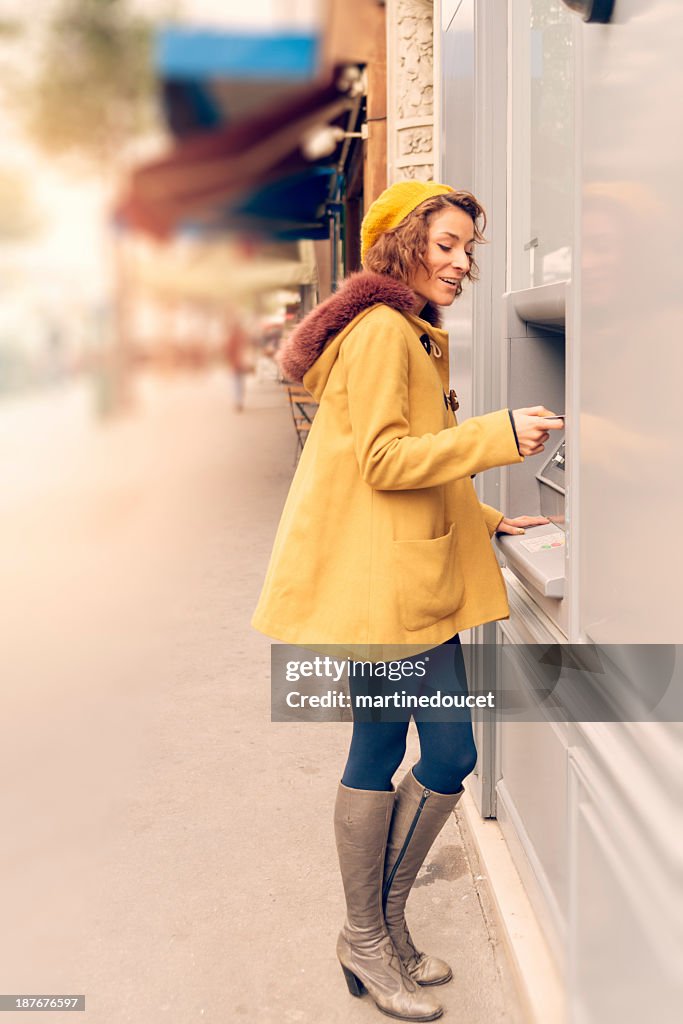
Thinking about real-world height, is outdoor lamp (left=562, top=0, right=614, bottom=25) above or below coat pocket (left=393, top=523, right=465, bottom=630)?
above

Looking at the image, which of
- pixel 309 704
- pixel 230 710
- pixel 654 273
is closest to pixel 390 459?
pixel 654 273

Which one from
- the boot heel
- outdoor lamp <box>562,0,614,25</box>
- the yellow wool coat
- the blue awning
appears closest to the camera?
the blue awning

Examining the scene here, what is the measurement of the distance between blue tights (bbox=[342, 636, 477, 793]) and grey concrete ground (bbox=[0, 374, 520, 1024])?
451 millimetres

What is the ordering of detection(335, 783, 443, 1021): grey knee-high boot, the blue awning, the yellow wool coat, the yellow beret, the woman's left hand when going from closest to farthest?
the blue awning
the yellow wool coat
the yellow beret
detection(335, 783, 443, 1021): grey knee-high boot
the woman's left hand

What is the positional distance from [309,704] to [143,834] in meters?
1.43

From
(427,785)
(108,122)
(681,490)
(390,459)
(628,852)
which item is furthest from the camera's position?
(427,785)

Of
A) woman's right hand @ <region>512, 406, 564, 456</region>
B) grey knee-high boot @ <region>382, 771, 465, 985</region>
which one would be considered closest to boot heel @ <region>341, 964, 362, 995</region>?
grey knee-high boot @ <region>382, 771, 465, 985</region>

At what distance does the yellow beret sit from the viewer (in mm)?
1894

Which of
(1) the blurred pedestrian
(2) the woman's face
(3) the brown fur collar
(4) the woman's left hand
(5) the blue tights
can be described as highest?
(2) the woman's face

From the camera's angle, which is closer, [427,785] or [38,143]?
[38,143]

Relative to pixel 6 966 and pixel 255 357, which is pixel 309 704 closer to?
pixel 6 966

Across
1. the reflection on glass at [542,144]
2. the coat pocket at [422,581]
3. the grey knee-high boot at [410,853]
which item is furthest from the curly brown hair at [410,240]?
the grey knee-high boot at [410,853]

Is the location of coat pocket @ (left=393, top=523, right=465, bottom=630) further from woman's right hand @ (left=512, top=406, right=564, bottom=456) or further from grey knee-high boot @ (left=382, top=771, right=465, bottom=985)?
grey knee-high boot @ (left=382, top=771, right=465, bottom=985)

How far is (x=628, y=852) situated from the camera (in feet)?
4.40
